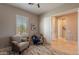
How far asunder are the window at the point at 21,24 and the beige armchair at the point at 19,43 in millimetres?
116

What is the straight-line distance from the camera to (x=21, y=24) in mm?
2055

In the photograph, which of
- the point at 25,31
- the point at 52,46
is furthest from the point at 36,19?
the point at 52,46

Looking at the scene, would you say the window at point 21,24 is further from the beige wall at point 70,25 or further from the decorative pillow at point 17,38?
the beige wall at point 70,25

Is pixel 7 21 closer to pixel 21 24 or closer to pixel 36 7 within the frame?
pixel 21 24

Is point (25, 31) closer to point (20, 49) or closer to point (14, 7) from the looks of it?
point (20, 49)

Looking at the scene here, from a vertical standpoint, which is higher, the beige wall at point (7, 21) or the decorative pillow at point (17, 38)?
the beige wall at point (7, 21)

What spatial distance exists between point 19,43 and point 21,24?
0.36 m

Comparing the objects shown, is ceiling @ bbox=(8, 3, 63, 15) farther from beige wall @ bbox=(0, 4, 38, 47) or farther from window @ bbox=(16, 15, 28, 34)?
window @ bbox=(16, 15, 28, 34)

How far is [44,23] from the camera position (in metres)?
2.11

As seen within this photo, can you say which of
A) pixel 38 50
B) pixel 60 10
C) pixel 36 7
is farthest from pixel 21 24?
pixel 60 10

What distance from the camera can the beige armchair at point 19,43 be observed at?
6.56 feet

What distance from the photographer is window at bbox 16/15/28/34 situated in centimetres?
203

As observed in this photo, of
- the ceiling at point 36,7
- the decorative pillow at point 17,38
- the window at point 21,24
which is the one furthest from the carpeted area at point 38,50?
the ceiling at point 36,7

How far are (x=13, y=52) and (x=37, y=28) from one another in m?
0.63
